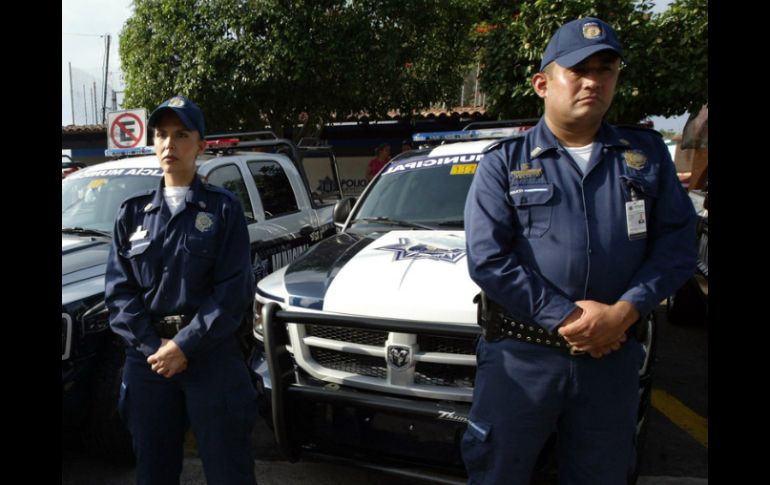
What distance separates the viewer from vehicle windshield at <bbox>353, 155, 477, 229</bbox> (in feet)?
12.5

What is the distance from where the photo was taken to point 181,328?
89.8 inches

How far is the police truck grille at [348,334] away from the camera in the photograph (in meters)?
2.69

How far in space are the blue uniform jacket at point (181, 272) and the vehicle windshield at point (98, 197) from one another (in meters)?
1.94

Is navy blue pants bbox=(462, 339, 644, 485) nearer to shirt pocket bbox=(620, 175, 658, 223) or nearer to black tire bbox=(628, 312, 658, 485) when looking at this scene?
shirt pocket bbox=(620, 175, 658, 223)

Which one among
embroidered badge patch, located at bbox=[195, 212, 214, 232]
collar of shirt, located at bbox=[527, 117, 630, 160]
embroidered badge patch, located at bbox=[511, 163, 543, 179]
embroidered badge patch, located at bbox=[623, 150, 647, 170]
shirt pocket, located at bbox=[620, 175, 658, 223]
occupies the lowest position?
embroidered badge patch, located at bbox=[195, 212, 214, 232]

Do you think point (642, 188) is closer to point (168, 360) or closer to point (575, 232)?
point (575, 232)

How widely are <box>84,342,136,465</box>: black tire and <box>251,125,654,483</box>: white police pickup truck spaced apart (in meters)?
0.76

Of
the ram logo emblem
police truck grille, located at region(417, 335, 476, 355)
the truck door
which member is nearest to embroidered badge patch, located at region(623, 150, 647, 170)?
police truck grille, located at region(417, 335, 476, 355)

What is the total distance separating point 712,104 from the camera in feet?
7.17

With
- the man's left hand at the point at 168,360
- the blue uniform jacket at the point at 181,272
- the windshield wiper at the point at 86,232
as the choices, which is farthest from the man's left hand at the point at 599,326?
the windshield wiper at the point at 86,232

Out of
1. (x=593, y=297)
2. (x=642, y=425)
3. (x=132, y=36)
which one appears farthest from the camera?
(x=132, y=36)

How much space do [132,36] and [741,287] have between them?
12.0 m

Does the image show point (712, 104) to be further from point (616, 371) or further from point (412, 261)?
point (412, 261)

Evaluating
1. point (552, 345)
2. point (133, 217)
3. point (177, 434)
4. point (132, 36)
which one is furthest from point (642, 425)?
point (132, 36)
